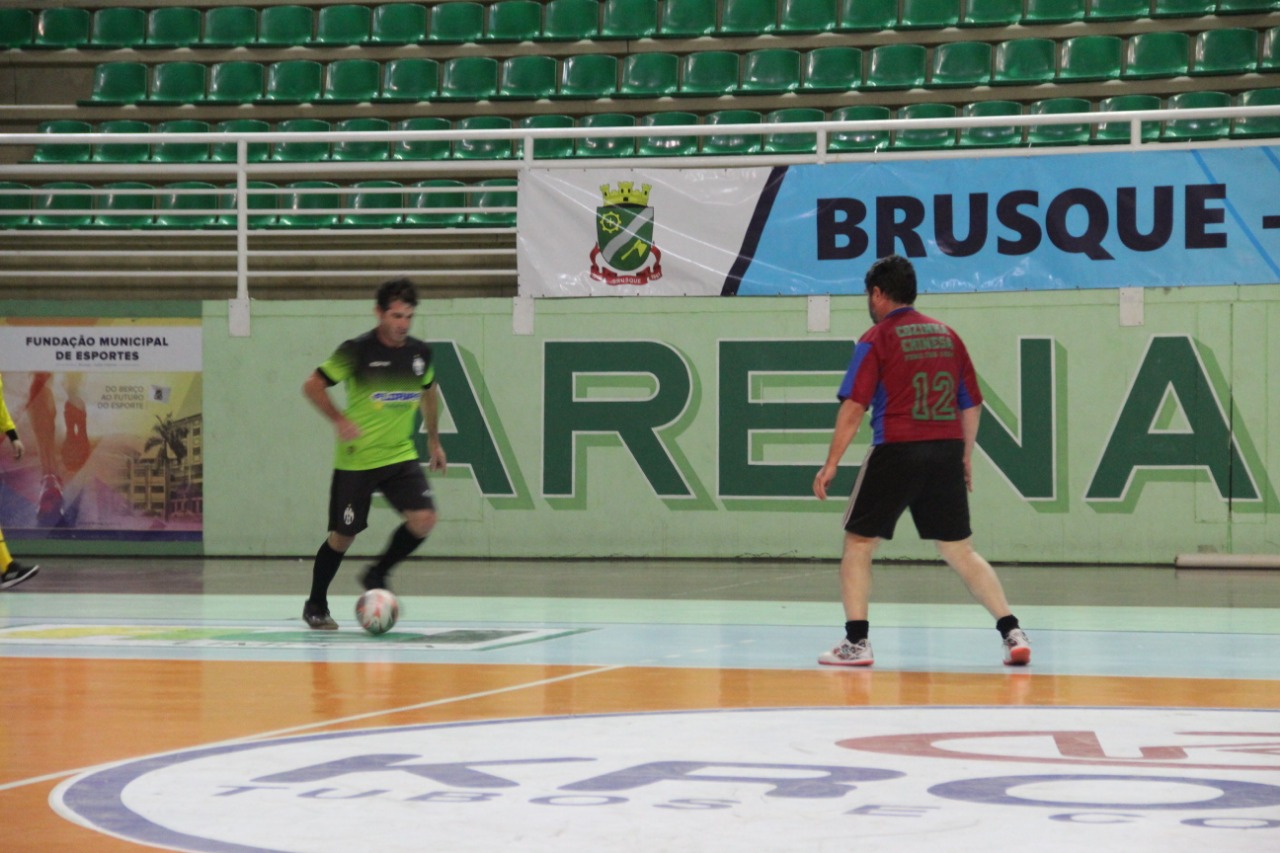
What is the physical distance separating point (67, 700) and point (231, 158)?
14223 millimetres

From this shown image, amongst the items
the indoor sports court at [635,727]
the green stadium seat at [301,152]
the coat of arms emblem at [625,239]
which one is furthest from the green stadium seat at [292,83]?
the indoor sports court at [635,727]

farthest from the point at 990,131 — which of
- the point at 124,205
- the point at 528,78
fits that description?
the point at 124,205

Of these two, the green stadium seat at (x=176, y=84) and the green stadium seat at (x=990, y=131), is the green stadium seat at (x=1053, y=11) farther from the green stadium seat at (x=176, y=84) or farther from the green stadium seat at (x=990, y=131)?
the green stadium seat at (x=176, y=84)

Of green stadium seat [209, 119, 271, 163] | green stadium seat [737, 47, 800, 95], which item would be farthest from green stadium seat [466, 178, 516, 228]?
green stadium seat [737, 47, 800, 95]

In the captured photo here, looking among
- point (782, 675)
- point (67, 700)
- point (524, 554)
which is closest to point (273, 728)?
point (67, 700)

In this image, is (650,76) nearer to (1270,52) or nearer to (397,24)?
(397,24)

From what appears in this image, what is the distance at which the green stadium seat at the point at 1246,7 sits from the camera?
20.7 m

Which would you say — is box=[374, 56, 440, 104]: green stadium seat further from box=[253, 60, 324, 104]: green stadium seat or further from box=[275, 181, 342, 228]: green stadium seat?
box=[275, 181, 342, 228]: green stadium seat

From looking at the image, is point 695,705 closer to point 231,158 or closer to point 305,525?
point 305,525

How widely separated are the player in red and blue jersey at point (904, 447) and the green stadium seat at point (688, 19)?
551 inches

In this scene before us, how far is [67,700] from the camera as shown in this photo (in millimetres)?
7465

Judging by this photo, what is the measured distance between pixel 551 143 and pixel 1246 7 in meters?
8.19

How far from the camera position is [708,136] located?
20.1 m

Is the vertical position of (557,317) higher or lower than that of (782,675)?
higher
